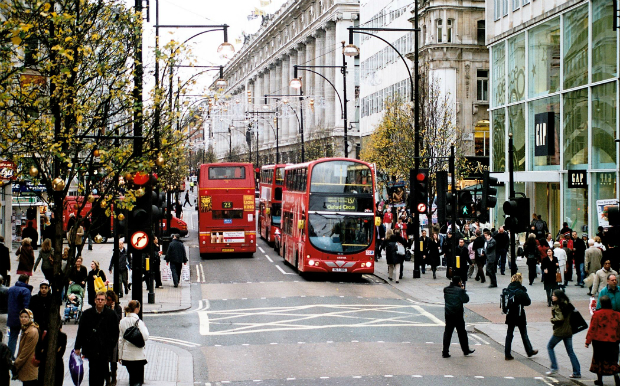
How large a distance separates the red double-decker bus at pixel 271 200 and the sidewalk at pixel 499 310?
361 inches

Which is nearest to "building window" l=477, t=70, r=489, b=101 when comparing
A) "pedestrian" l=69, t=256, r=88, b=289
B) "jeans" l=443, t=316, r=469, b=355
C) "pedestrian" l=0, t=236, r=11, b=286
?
"pedestrian" l=0, t=236, r=11, b=286

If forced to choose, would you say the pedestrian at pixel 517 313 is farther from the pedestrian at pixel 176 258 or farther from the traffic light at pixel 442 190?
the pedestrian at pixel 176 258

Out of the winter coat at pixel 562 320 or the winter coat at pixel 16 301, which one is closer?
the winter coat at pixel 562 320

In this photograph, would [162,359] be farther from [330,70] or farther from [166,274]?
[330,70]

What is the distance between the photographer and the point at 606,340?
43.2ft

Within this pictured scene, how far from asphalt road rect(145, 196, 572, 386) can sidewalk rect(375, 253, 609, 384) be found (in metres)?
0.46

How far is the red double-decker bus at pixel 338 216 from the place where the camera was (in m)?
28.1

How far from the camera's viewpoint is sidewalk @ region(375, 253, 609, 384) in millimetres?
16141

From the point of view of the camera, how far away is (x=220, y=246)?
37500mm

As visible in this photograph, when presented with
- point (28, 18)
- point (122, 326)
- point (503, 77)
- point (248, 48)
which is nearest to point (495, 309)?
point (122, 326)

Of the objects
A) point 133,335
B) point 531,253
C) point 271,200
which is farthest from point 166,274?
point 133,335

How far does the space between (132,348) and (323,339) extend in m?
5.90

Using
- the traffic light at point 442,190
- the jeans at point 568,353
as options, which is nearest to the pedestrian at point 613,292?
the jeans at point 568,353

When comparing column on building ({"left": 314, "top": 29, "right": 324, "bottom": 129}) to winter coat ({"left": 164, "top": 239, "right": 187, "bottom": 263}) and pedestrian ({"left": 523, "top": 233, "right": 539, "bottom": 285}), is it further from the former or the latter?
pedestrian ({"left": 523, "top": 233, "right": 539, "bottom": 285})
